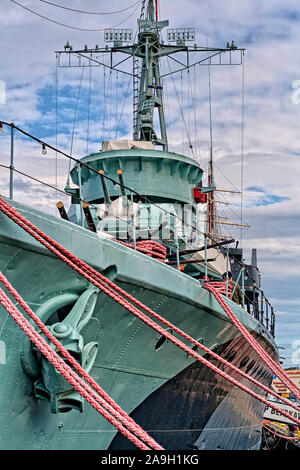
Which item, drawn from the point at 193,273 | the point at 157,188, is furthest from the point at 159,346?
the point at 157,188

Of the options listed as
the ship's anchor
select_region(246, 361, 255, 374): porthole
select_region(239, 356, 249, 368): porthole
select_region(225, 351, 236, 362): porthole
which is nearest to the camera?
the ship's anchor

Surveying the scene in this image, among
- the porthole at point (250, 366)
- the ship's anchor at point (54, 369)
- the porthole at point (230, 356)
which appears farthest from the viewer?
the porthole at point (250, 366)

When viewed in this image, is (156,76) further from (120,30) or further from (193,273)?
A: (193,273)

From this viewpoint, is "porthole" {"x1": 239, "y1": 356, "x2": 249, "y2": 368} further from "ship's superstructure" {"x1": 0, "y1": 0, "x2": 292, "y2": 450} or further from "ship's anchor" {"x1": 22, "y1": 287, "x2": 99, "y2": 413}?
"ship's anchor" {"x1": 22, "y1": 287, "x2": 99, "y2": 413}

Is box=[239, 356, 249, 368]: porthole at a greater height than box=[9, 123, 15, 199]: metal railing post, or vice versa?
box=[9, 123, 15, 199]: metal railing post

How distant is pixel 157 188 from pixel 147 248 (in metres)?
5.23

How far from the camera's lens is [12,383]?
17.4 feet

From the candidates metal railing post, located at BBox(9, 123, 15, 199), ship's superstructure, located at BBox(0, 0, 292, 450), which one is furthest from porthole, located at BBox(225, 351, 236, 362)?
metal railing post, located at BBox(9, 123, 15, 199)

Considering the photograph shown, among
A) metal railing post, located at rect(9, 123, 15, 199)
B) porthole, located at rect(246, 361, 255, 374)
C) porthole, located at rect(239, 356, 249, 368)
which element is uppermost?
metal railing post, located at rect(9, 123, 15, 199)

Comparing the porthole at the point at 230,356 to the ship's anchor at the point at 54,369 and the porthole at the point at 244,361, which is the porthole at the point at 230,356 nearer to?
the porthole at the point at 244,361

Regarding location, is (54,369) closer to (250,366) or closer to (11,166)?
(11,166)

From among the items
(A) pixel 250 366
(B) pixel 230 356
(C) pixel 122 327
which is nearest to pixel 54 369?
(C) pixel 122 327

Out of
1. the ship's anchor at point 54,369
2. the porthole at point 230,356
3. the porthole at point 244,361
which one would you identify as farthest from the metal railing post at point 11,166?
the porthole at point 244,361

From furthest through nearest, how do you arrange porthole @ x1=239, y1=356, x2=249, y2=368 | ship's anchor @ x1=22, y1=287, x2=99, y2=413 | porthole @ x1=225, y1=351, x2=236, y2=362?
porthole @ x1=239, y1=356, x2=249, y2=368 < porthole @ x1=225, y1=351, x2=236, y2=362 < ship's anchor @ x1=22, y1=287, x2=99, y2=413
